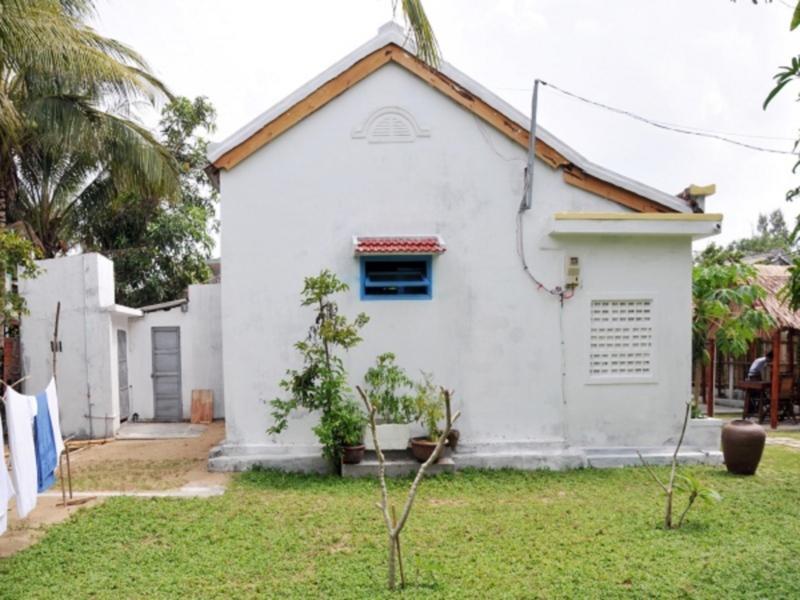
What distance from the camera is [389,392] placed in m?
7.66

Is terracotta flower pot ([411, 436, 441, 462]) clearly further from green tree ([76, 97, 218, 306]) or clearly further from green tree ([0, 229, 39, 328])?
green tree ([76, 97, 218, 306])

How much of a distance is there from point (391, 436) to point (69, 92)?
7.55 m

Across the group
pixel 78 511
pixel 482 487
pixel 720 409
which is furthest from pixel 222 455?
pixel 720 409

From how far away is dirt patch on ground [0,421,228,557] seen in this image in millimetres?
5812

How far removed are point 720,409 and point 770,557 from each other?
12.1 meters

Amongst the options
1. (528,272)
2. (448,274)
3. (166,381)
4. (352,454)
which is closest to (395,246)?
(448,274)

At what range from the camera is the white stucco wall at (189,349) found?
39.7ft

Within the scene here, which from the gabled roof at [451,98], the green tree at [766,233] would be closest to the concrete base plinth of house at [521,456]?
the gabled roof at [451,98]

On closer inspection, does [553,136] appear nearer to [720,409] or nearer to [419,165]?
[419,165]

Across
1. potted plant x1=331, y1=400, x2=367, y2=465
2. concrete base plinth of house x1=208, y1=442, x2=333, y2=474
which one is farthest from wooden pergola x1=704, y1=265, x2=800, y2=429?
concrete base plinth of house x1=208, y1=442, x2=333, y2=474

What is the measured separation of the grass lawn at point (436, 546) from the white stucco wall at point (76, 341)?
472cm

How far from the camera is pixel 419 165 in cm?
793

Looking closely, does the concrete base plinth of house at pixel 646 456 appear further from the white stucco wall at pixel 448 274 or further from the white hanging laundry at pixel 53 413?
the white hanging laundry at pixel 53 413

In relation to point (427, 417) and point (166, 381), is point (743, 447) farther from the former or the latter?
point (166, 381)
